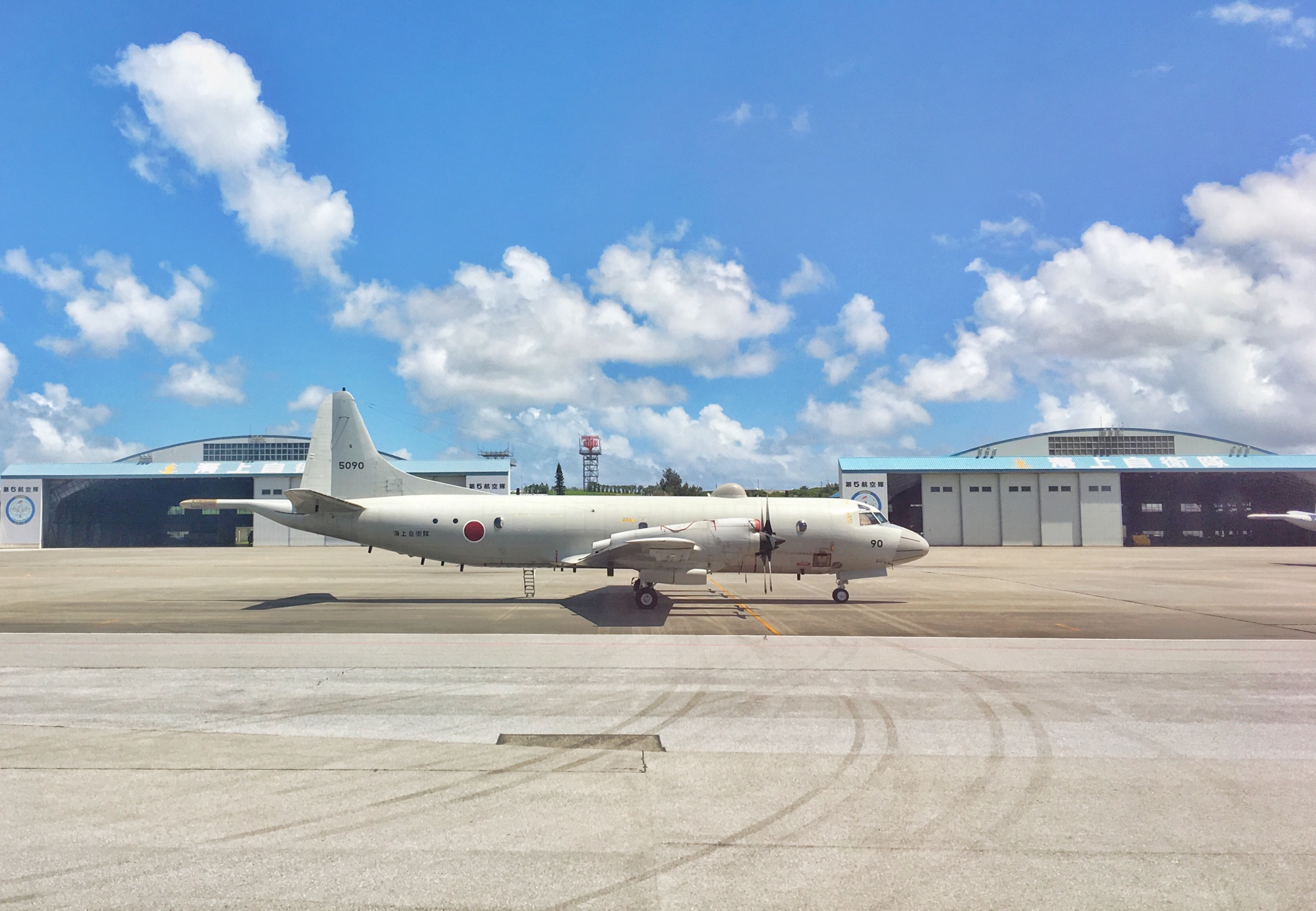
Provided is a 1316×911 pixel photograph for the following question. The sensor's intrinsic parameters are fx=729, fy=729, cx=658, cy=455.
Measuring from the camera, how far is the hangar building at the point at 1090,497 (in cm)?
6450

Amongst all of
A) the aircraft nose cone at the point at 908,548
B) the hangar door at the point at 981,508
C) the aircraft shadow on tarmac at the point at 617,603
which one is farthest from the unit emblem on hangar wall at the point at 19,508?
the hangar door at the point at 981,508

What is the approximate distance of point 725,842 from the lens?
6.32 metres

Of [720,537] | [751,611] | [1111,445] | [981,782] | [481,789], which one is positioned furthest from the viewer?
[1111,445]

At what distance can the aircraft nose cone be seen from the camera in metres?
25.3

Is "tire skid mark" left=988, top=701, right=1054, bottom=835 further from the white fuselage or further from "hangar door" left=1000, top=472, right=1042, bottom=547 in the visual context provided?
"hangar door" left=1000, top=472, right=1042, bottom=547

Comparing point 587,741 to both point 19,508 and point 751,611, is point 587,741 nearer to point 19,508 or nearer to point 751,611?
point 751,611

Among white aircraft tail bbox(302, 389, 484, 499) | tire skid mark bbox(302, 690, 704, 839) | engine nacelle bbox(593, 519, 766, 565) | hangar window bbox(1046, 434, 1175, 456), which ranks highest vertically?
hangar window bbox(1046, 434, 1175, 456)

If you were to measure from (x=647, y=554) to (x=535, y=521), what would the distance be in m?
4.51

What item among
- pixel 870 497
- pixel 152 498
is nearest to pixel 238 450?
pixel 152 498

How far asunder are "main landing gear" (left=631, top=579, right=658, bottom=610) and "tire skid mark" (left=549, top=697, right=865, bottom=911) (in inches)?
515

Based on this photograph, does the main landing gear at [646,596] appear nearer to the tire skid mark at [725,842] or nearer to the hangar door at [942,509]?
the tire skid mark at [725,842]

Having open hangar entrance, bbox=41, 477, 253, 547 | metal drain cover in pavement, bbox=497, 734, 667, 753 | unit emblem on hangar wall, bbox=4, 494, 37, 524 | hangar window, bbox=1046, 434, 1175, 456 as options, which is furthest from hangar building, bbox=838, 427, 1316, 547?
unit emblem on hangar wall, bbox=4, 494, 37, 524

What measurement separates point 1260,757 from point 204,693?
14835 millimetres

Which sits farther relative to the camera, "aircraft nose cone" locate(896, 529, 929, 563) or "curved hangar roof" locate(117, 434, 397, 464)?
"curved hangar roof" locate(117, 434, 397, 464)
